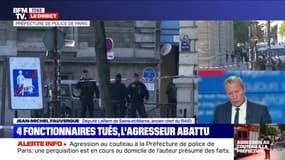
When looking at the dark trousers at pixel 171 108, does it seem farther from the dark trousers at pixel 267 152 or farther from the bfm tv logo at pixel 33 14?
the bfm tv logo at pixel 33 14

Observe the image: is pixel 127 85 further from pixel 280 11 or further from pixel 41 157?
pixel 280 11

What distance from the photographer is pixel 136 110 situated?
4316 millimetres

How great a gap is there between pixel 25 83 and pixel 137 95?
919 millimetres

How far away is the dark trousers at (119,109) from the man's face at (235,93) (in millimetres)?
852

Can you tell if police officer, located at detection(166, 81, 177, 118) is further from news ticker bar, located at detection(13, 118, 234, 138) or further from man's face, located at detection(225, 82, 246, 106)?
man's face, located at detection(225, 82, 246, 106)

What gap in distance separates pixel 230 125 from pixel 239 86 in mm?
335

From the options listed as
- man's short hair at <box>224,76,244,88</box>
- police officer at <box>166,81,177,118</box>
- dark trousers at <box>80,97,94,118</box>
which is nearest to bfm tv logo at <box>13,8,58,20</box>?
dark trousers at <box>80,97,94,118</box>

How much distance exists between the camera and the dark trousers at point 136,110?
4297 millimetres

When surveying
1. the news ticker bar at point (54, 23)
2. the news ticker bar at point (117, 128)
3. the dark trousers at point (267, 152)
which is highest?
the news ticker bar at point (54, 23)

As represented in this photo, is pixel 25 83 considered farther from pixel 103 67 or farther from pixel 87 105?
pixel 103 67

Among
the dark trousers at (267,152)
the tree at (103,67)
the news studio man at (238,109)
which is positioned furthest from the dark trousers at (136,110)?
the dark trousers at (267,152)

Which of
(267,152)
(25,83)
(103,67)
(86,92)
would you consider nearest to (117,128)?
(86,92)

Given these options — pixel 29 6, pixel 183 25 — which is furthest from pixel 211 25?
pixel 29 6

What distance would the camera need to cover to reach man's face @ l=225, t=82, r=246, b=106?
4.30 meters
